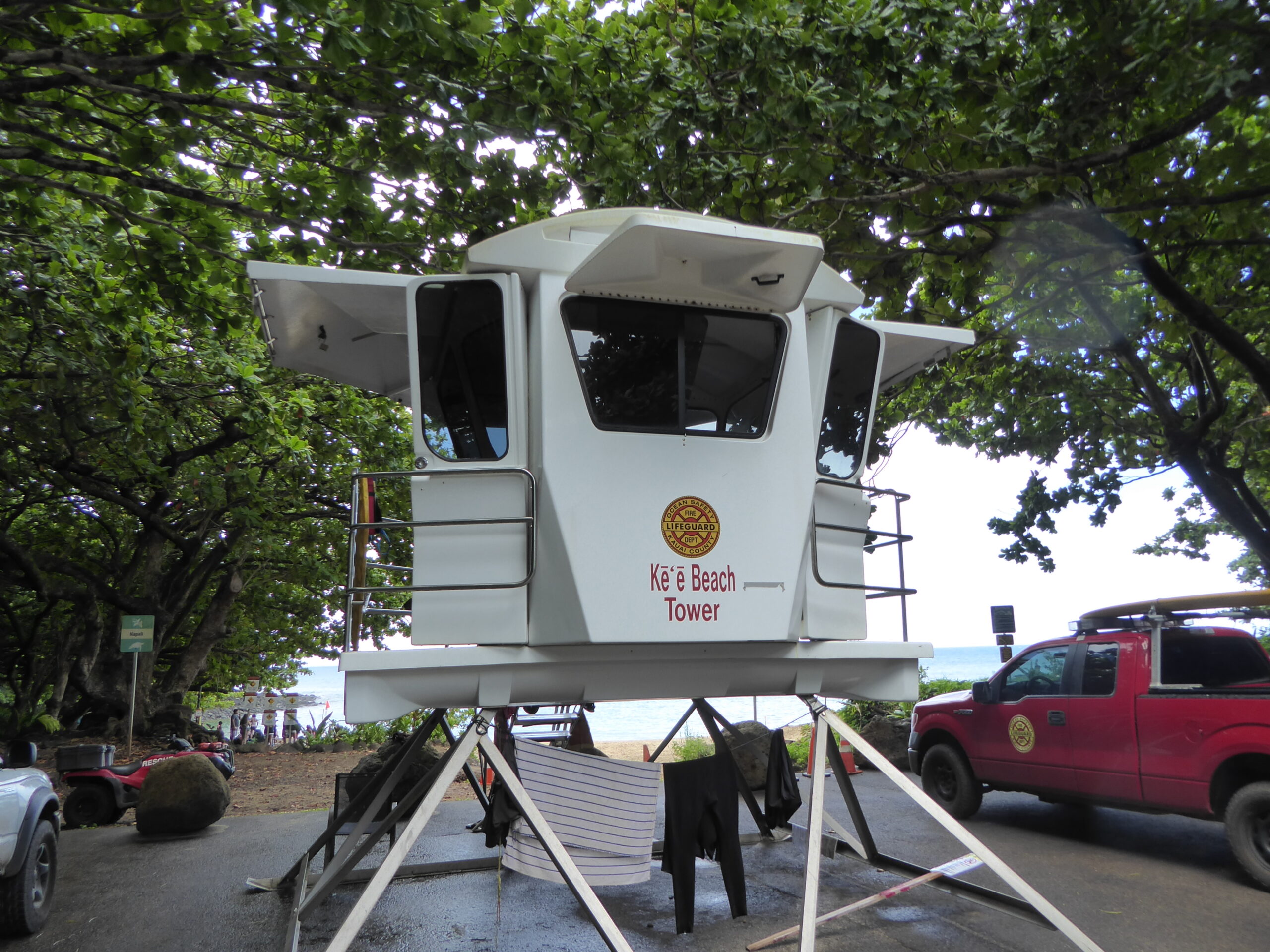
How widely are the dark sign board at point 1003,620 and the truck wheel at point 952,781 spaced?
447 centimetres

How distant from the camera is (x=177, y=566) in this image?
21.7 m

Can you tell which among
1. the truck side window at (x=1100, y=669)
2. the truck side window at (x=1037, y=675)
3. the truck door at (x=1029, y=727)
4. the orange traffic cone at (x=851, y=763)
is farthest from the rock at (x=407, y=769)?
the orange traffic cone at (x=851, y=763)

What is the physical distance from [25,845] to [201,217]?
529cm

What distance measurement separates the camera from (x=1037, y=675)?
31.9 ft

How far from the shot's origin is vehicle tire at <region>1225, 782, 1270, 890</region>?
7.16 metres

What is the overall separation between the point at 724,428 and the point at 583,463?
0.87 meters

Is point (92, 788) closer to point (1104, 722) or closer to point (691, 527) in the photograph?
point (691, 527)

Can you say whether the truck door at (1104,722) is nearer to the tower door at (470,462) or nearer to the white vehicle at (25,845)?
the tower door at (470,462)

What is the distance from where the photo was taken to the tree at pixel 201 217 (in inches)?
260

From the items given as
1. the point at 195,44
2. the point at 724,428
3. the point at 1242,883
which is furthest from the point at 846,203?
the point at 1242,883

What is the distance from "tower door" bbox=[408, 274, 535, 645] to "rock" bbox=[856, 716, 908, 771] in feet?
36.0

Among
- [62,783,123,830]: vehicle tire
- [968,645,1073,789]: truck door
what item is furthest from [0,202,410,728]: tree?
[968,645,1073,789]: truck door

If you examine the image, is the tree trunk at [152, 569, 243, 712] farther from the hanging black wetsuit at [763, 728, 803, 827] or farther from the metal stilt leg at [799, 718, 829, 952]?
the metal stilt leg at [799, 718, 829, 952]

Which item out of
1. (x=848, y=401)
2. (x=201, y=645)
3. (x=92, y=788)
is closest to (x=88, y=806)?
(x=92, y=788)
